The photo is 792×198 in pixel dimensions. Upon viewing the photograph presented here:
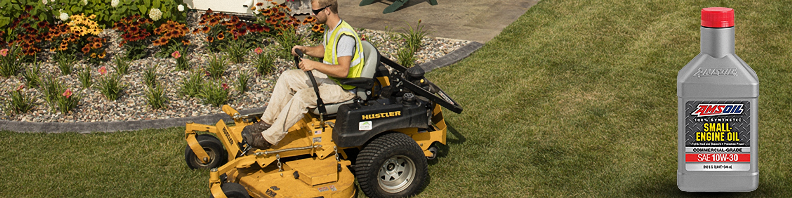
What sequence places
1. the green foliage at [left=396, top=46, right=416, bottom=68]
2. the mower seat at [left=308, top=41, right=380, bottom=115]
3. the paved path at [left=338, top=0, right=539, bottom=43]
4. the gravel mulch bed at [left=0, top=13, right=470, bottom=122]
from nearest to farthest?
the mower seat at [left=308, top=41, right=380, bottom=115], the gravel mulch bed at [left=0, top=13, right=470, bottom=122], the green foliage at [left=396, top=46, right=416, bottom=68], the paved path at [left=338, top=0, right=539, bottom=43]

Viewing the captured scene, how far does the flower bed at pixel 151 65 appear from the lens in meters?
7.38

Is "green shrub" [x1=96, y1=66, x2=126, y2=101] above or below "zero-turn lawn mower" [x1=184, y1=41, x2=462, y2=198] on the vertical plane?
above

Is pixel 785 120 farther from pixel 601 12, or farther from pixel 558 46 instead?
pixel 601 12

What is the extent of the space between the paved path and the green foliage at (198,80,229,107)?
2.75 m

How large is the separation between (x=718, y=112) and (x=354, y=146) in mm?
2418

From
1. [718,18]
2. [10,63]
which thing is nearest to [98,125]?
[10,63]

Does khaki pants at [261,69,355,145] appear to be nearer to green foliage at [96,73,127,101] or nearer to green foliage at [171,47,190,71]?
green foliage at [96,73,127,101]

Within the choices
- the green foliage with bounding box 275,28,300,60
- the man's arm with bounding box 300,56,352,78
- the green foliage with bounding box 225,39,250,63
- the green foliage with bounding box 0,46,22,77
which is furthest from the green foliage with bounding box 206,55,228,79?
the man's arm with bounding box 300,56,352,78

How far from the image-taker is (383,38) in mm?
9336

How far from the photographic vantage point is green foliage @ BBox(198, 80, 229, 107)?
7.36 m

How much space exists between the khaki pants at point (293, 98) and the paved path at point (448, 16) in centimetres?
395

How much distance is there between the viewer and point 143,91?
25.4ft

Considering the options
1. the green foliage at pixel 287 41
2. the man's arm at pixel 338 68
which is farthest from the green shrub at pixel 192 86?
the man's arm at pixel 338 68

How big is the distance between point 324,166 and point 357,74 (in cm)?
71
